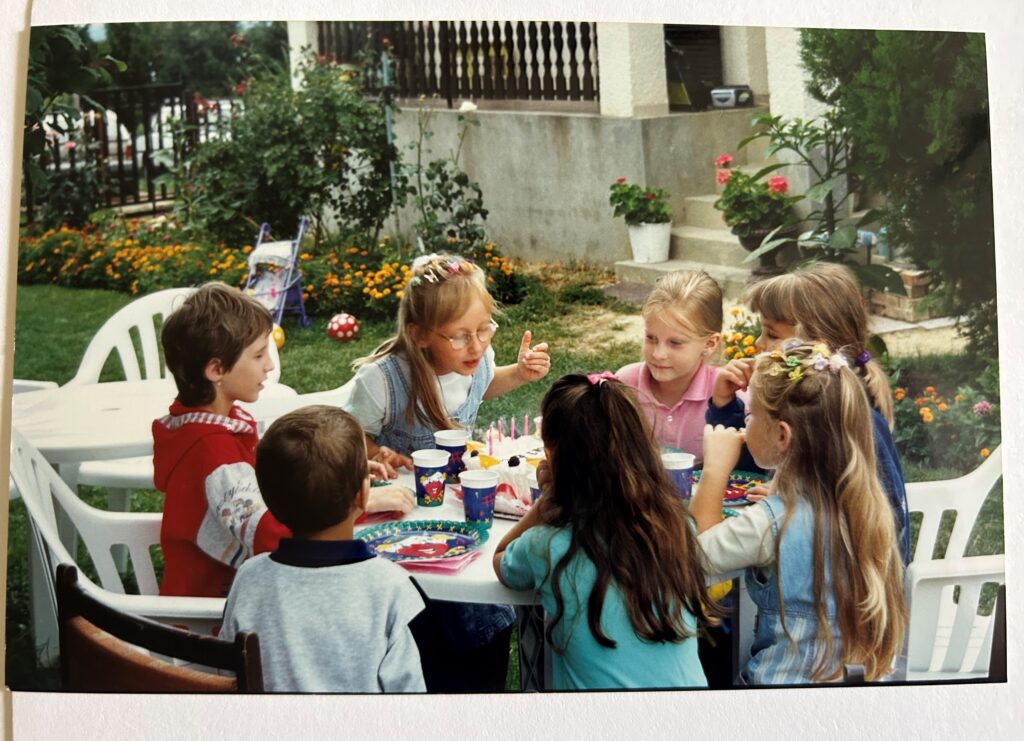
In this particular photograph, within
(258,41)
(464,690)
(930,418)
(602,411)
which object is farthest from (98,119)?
(930,418)

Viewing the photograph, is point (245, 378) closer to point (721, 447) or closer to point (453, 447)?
point (453, 447)

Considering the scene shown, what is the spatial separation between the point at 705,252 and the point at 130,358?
1.54 m

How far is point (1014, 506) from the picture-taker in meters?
2.89

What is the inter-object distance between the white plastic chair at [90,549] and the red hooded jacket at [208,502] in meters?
0.06

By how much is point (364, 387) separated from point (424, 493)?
35 centimetres

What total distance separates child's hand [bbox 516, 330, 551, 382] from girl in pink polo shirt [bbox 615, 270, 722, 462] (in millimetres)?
199

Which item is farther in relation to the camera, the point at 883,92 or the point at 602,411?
the point at 883,92

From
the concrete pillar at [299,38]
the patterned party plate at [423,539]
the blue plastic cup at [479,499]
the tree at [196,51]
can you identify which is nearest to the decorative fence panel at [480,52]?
the concrete pillar at [299,38]

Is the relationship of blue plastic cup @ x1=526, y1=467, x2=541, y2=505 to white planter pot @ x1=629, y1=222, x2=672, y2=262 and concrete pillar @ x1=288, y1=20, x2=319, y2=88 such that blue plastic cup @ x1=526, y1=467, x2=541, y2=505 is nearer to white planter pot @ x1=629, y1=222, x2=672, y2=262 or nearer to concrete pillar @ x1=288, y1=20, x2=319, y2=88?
white planter pot @ x1=629, y1=222, x2=672, y2=262

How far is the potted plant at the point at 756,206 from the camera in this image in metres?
2.82

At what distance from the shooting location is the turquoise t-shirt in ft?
7.88

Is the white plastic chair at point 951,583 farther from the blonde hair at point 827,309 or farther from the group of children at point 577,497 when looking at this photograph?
the blonde hair at point 827,309

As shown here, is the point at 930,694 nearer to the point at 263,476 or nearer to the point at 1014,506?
the point at 1014,506

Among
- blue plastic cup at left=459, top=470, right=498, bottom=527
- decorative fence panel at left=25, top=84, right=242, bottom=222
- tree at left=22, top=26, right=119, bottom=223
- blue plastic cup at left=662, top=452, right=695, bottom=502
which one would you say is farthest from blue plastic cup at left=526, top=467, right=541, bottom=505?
tree at left=22, top=26, right=119, bottom=223
